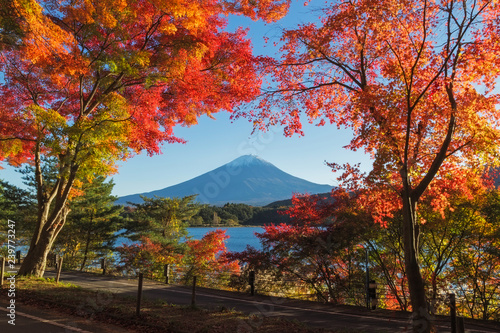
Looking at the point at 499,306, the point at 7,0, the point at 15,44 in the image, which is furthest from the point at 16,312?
the point at 499,306

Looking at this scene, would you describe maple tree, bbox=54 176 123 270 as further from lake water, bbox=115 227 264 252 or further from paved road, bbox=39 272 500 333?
paved road, bbox=39 272 500 333

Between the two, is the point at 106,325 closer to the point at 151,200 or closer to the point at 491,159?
the point at 491,159

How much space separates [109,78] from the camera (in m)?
9.23

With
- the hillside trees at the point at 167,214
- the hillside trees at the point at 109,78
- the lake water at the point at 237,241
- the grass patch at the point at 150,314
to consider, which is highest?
the hillside trees at the point at 109,78

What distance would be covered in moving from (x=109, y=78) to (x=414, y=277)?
9318 mm

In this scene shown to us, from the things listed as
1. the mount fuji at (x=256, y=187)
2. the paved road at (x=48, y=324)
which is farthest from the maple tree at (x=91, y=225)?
the mount fuji at (x=256, y=187)

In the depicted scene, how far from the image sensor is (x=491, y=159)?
5.45m

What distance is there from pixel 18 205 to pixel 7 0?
19.0m

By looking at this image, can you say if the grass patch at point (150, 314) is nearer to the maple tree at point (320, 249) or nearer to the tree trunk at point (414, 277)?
the tree trunk at point (414, 277)

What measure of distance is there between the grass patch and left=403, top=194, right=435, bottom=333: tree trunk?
1.66 m

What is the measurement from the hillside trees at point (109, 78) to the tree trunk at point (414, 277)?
4627 mm

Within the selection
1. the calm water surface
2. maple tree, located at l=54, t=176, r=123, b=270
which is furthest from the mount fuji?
maple tree, located at l=54, t=176, r=123, b=270

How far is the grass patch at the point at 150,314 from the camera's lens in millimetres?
5414

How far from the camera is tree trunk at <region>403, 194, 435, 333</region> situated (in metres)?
5.02
